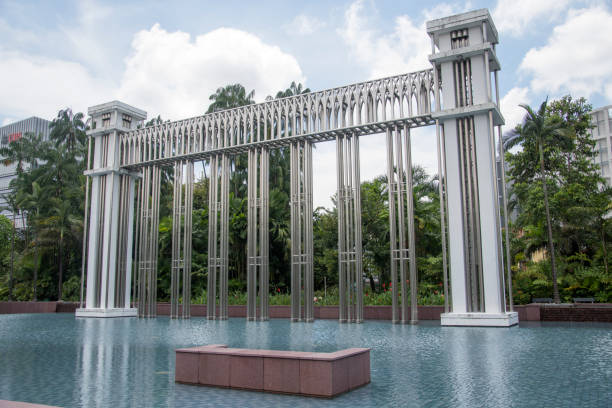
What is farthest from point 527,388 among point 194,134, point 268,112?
point 194,134

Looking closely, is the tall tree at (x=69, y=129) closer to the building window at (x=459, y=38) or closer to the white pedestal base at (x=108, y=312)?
the white pedestal base at (x=108, y=312)

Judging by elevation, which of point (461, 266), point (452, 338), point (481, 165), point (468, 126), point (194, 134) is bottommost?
point (452, 338)

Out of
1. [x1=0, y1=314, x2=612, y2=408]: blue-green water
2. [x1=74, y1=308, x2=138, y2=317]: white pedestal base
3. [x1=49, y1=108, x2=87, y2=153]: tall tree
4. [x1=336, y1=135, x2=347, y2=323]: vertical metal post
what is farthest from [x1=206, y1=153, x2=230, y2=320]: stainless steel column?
[x1=49, y1=108, x2=87, y2=153]: tall tree

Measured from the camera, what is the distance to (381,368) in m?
7.66

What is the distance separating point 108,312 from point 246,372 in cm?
1822

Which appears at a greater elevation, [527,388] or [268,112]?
[268,112]

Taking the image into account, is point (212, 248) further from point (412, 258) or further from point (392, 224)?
point (412, 258)

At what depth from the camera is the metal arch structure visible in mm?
15492

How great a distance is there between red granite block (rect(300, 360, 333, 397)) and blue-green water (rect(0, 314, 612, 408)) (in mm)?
146

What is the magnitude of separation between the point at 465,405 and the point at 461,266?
10.7 meters

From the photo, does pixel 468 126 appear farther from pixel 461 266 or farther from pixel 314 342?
pixel 314 342

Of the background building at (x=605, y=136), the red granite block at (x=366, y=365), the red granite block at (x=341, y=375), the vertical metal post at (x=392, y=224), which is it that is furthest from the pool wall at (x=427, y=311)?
the background building at (x=605, y=136)

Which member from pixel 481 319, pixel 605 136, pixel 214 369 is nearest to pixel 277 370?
pixel 214 369

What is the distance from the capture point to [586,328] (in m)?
13.3
